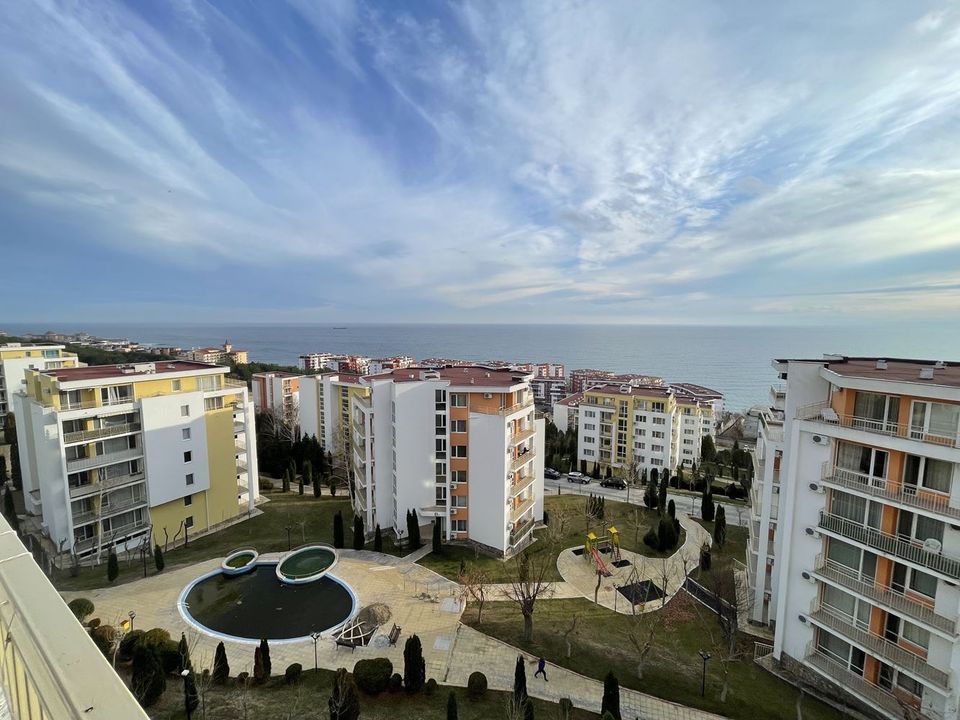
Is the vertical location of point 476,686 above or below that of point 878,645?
below

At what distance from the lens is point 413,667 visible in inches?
640

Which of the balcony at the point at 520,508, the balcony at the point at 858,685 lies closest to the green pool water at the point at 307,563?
the balcony at the point at 520,508

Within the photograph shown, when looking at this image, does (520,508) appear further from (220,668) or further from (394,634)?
(220,668)

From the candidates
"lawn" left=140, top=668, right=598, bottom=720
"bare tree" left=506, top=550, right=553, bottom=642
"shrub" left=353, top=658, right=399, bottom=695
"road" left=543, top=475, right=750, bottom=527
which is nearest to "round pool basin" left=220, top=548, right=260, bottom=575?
"lawn" left=140, top=668, right=598, bottom=720

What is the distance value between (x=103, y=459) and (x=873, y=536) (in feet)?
115

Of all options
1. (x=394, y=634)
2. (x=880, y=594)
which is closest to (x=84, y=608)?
(x=394, y=634)

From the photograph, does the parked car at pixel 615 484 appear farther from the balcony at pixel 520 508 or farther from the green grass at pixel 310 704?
the green grass at pixel 310 704

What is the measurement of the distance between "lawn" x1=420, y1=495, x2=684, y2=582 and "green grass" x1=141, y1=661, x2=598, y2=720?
833 cm

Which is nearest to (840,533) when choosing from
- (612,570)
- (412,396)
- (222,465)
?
(612,570)

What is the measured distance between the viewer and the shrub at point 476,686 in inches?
634

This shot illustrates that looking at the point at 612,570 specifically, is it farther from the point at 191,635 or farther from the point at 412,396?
the point at 191,635

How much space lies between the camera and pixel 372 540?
2898cm

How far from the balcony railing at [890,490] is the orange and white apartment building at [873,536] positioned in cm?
3

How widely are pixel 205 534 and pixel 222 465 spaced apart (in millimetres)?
4333
